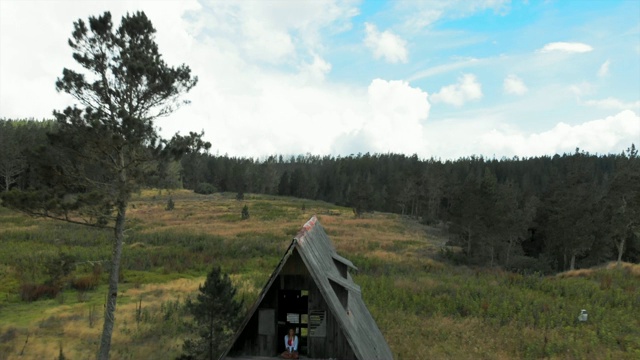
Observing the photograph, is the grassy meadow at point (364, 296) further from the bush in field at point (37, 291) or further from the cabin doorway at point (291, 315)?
the cabin doorway at point (291, 315)

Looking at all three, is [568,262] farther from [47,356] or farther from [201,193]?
[201,193]

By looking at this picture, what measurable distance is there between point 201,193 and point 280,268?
110282 millimetres

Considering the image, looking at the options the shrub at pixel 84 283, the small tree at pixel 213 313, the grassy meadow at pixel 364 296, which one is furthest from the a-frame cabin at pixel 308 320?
the shrub at pixel 84 283

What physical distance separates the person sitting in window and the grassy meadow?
9658 millimetres

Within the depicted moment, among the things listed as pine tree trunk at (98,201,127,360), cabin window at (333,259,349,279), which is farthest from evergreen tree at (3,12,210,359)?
cabin window at (333,259,349,279)

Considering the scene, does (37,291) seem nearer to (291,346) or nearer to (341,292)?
(291,346)

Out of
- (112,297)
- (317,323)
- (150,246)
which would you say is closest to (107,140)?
(112,297)

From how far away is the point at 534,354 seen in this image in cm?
1808

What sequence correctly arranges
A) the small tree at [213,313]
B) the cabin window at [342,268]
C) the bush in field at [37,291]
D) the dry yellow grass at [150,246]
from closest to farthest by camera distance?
the small tree at [213,313]
the cabin window at [342,268]
the dry yellow grass at [150,246]
the bush in field at [37,291]

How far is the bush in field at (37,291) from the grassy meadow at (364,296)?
0.15 m

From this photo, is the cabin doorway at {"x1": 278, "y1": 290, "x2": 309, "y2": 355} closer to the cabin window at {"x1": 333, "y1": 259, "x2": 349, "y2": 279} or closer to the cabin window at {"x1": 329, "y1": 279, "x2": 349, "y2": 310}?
the cabin window at {"x1": 329, "y1": 279, "x2": 349, "y2": 310}

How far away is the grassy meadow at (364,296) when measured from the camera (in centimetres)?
1812

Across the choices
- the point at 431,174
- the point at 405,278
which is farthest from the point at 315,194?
the point at 405,278

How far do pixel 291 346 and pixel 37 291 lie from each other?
2298 centimetres
